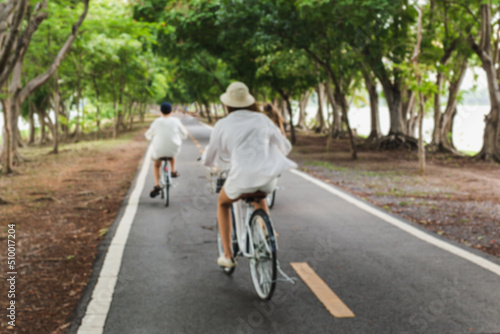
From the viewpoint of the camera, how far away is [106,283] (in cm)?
530

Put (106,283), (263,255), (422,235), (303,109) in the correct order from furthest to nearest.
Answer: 1. (303,109)
2. (422,235)
3. (106,283)
4. (263,255)

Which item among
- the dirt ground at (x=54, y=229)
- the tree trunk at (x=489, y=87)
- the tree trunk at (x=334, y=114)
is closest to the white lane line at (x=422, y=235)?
the dirt ground at (x=54, y=229)

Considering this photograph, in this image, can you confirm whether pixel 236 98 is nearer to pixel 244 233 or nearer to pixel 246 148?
pixel 246 148

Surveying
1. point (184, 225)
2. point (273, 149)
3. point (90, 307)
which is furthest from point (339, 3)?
point (90, 307)

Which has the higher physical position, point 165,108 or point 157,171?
point 165,108

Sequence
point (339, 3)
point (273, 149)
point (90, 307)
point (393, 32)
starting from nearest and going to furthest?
point (90, 307)
point (273, 149)
point (339, 3)
point (393, 32)

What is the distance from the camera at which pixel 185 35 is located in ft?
82.1

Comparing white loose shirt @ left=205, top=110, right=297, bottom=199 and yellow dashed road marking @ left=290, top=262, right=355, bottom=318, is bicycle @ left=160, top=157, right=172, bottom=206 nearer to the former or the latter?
yellow dashed road marking @ left=290, top=262, right=355, bottom=318

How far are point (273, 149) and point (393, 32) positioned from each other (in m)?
13.3

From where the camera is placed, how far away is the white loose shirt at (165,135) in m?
9.60

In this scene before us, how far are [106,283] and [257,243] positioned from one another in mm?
1621

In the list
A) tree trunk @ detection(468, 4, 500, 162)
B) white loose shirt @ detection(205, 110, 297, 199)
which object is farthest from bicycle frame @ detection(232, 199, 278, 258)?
tree trunk @ detection(468, 4, 500, 162)

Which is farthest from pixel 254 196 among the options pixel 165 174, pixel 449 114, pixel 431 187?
pixel 449 114

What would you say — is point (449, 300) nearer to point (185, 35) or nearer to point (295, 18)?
point (295, 18)
